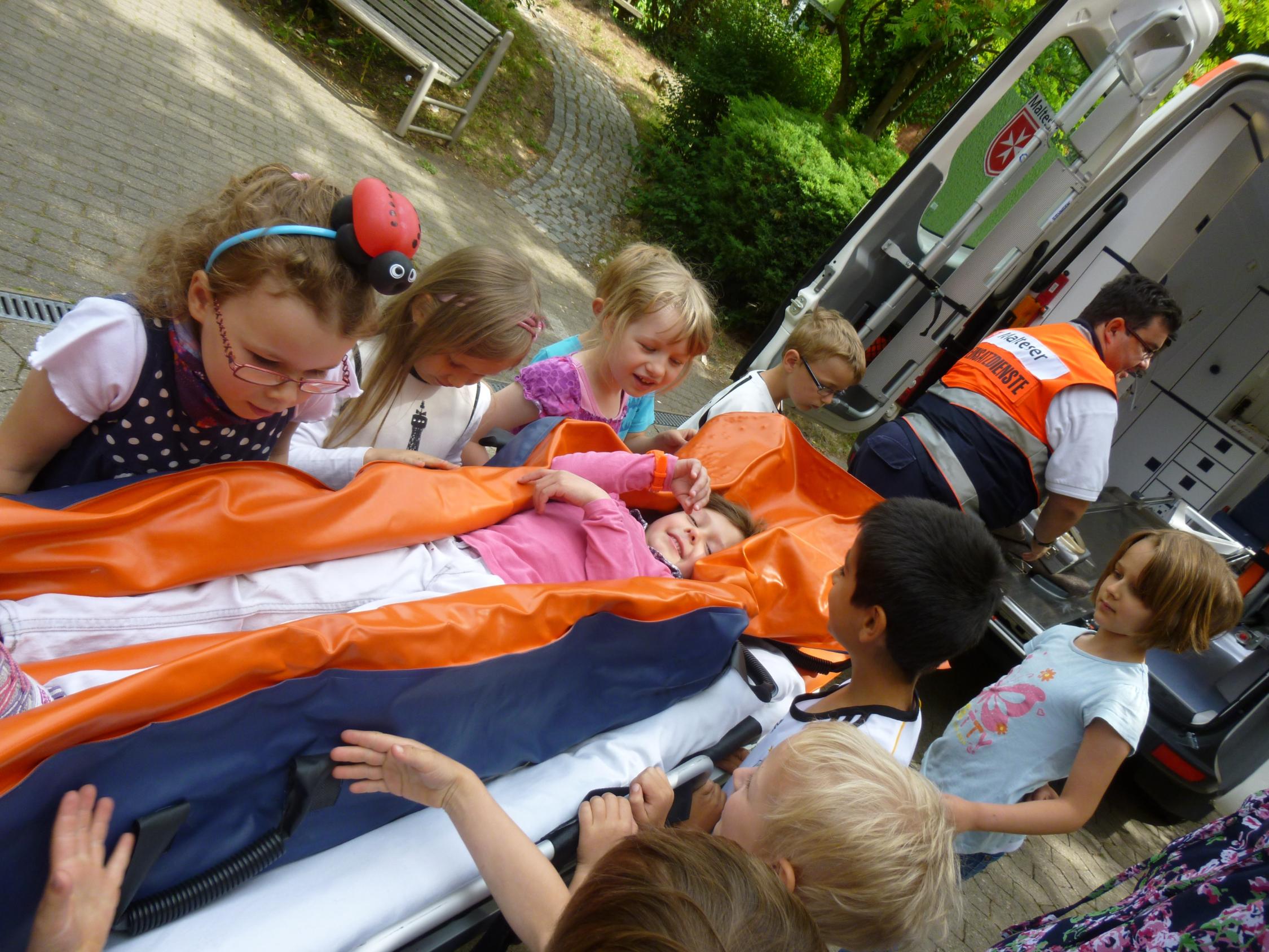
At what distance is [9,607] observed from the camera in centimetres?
136

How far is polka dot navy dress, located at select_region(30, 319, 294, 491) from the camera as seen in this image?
1606mm

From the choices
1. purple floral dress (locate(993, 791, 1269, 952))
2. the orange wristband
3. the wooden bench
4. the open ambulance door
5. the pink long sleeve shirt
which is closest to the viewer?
purple floral dress (locate(993, 791, 1269, 952))

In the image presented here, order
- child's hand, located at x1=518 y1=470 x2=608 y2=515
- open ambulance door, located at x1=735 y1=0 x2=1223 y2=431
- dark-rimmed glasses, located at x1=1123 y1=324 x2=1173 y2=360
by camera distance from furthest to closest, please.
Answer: open ambulance door, located at x1=735 y1=0 x2=1223 y2=431
dark-rimmed glasses, located at x1=1123 y1=324 x2=1173 y2=360
child's hand, located at x1=518 y1=470 x2=608 y2=515

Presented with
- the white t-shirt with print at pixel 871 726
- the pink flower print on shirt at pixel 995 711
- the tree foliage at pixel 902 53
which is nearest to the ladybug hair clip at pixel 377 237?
the white t-shirt with print at pixel 871 726

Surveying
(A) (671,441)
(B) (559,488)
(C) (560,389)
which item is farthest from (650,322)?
(B) (559,488)

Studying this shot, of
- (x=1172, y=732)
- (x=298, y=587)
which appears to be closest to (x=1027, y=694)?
(x=1172, y=732)

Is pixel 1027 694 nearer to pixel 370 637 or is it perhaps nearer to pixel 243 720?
pixel 370 637

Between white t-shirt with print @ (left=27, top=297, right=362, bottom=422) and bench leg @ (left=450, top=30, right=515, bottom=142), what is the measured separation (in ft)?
22.4

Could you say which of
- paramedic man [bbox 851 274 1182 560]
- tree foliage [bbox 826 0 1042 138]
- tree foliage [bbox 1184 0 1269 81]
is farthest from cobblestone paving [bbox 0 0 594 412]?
tree foliage [bbox 1184 0 1269 81]

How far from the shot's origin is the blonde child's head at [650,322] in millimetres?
Answer: 2648

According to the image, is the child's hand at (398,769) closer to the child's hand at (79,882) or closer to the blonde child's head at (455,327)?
the child's hand at (79,882)

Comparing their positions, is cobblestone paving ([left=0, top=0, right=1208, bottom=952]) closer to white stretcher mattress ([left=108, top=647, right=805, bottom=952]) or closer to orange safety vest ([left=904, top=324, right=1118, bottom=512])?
white stretcher mattress ([left=108, top=647, right=805, bottom=952])

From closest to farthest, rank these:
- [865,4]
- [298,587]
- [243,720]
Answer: [243,720] < [298,587] < [865,4]

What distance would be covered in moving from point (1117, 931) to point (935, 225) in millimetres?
3860
